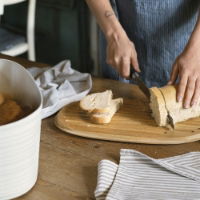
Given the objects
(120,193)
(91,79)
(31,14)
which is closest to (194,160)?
(120,193)

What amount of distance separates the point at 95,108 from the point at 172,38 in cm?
44

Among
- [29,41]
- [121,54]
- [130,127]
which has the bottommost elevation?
[29,41]

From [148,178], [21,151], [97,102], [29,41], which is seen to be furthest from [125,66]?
[29,41]

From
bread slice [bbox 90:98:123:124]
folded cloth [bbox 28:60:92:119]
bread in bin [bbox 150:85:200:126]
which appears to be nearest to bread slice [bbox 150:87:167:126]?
bread in bin [bbox 150:85:200:126]

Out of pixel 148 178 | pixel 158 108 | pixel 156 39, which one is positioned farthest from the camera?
pixel 156 39

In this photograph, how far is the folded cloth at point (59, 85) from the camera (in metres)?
1.19

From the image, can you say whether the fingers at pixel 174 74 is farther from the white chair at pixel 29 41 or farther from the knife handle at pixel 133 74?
the white chair at pixel 29 41

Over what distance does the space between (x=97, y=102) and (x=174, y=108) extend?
0.21 meters

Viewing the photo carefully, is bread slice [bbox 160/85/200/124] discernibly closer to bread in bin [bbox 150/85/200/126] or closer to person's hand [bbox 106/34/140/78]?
bread in bin [bbox 150/85/200/126]

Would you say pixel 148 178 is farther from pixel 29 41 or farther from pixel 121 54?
pixel 29 41

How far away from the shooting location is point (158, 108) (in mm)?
1096

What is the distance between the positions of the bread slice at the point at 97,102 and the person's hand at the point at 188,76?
0.19m

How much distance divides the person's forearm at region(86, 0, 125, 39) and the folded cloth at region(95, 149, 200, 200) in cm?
47

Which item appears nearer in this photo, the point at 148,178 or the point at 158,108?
the point at 148,178
